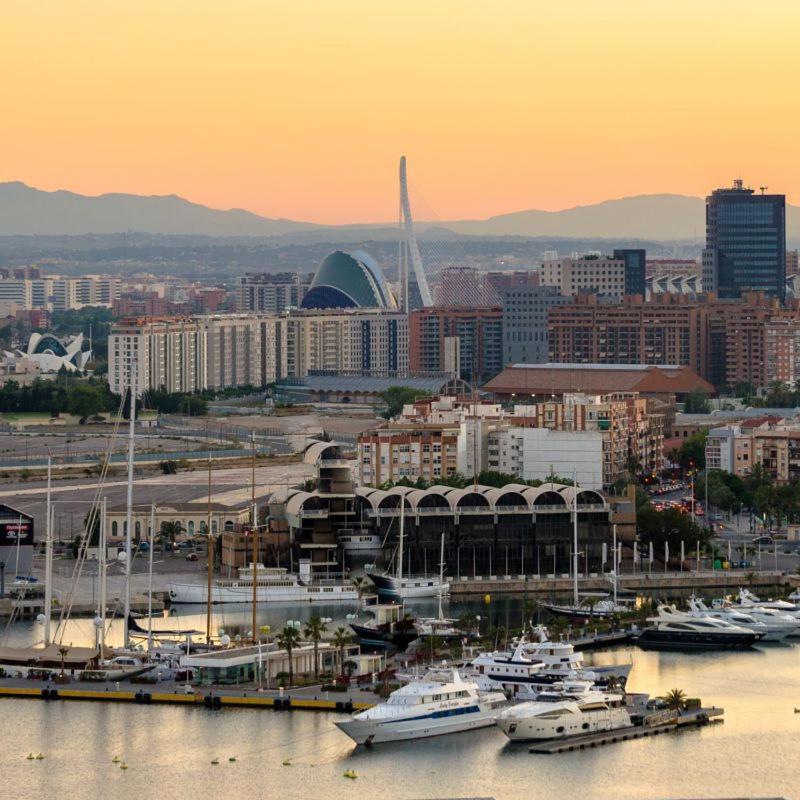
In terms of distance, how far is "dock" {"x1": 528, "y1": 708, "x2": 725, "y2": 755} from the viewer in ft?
80.8

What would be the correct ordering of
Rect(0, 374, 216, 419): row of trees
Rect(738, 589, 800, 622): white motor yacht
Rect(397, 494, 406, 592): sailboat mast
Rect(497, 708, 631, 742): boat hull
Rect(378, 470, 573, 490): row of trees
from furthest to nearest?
1. Rect(0, 374, 216, 419): row of trees
2. Rect(378, 470, 573, 490): row of trees
3. Rect(397, 494, 406, 592): sailboat mast
4. Rect(738, 589, 800, 622): white motor yacht
5. Rect(497, 708, 631, 742): boat hull

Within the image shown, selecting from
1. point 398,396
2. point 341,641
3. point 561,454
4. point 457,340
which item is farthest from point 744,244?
point 341,641

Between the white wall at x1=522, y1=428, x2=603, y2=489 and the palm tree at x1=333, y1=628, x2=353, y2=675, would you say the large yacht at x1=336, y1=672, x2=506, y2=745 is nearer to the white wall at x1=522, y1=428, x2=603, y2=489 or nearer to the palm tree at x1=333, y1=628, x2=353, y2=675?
the palm tree at x1=333, y1=628, x2=353, y2=675

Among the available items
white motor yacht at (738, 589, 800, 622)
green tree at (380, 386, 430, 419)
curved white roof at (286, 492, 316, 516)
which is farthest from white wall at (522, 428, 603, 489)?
green tree at (380, 386, 430, 419)

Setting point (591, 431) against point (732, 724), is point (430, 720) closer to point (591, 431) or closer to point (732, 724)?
point (732, 724)

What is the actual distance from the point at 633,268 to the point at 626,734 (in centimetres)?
7072

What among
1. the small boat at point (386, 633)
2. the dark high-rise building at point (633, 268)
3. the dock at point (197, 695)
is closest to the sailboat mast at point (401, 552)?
the small boat at point (386, 633)

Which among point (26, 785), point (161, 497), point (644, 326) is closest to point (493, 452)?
point (161, 497)

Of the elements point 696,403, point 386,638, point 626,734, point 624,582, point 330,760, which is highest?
point 696,403

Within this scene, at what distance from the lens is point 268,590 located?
34.4 meters

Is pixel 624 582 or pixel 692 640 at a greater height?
pixel 624 582

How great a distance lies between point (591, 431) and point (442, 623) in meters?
15.2

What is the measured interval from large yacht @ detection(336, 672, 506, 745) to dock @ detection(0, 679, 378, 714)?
858mm

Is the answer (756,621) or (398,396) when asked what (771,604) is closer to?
(756,621)
